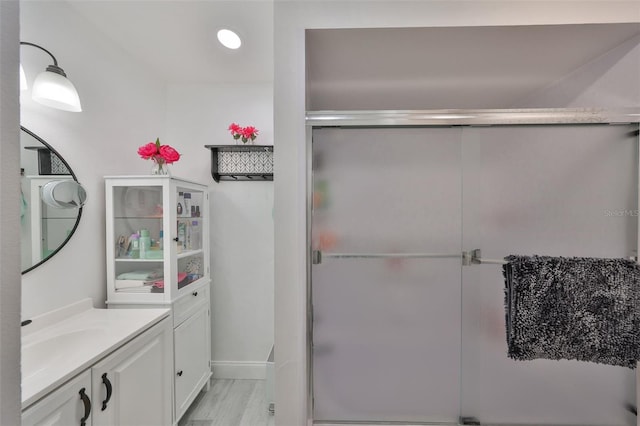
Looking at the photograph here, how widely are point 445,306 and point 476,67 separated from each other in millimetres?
1170

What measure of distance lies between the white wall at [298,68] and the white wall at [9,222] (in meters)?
0.77

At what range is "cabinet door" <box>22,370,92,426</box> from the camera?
0.95 metres

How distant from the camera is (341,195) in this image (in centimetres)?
122

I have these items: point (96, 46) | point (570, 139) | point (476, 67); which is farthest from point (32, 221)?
point (570, 139)

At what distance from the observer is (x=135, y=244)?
184 centimetres

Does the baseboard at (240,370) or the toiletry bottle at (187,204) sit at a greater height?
the toiletry bottle at (187,204)

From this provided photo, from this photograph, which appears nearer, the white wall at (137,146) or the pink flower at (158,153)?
the white wall at (137,146)

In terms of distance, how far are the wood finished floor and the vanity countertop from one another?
0.88 m

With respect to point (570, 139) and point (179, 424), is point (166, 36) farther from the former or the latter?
point (179, 424)

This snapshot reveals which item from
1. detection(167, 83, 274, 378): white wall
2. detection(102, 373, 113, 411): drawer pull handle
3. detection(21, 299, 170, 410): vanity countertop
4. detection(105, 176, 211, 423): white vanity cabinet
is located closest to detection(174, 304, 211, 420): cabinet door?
detection(105, 176, 211, 423): white vanity cabinet

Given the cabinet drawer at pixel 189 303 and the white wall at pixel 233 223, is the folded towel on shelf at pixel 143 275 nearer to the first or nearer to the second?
the cabinet drawer at pixel 189 303

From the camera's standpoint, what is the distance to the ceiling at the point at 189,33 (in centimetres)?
162

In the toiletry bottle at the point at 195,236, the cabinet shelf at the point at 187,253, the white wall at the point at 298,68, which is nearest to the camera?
the white wall at the point at 298,68

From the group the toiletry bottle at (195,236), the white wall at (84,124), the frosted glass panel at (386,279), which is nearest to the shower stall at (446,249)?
the frosted glass panel at (386,279)
